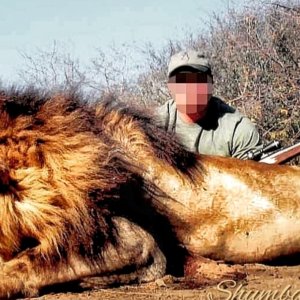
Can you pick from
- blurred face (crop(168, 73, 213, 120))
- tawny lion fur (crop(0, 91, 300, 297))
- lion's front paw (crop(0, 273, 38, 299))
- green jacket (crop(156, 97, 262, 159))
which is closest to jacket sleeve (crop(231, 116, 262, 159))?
green jacket (crop(156, 97, 262, 159))

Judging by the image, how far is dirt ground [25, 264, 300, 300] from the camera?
3172mm

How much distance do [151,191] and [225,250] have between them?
1.67 feet

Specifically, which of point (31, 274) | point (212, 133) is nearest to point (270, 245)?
point (212, 133)

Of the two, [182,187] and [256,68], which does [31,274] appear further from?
[256,68]

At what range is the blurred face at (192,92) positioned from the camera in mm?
4680

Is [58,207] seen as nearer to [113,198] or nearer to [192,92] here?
[113,198]

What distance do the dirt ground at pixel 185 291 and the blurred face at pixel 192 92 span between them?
1.37 metres

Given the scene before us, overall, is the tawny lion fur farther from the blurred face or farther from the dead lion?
the blurred face

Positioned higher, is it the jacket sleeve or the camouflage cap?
the camouflage cap

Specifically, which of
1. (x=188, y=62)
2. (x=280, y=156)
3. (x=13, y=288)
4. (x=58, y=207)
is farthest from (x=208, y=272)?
(x=188, y=62)

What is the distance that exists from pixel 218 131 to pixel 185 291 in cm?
163

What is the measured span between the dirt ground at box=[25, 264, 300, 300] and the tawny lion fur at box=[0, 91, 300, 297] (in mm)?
57

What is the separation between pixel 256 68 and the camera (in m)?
Answer: 13.4

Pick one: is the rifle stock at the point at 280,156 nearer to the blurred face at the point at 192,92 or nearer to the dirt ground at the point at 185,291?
the blurred face at the point at 192,92
